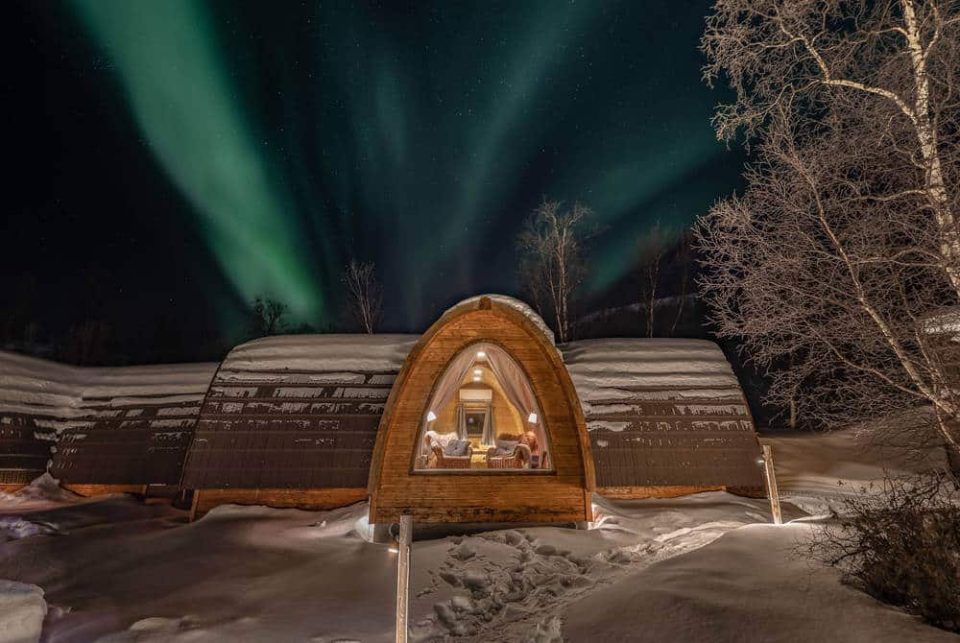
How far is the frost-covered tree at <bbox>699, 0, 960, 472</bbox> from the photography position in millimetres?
6223

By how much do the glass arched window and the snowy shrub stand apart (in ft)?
17.4

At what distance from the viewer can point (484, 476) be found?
8961 mm

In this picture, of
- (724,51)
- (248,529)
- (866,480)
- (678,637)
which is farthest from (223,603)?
(866,480)

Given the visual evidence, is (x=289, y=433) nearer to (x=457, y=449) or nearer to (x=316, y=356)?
(x=316, y=356)

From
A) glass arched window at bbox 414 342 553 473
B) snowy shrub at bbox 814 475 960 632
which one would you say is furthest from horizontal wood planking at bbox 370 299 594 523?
snowy shrub at bbox 814 475 960 632

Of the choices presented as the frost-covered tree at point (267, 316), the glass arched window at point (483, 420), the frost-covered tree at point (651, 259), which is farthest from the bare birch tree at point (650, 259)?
the frost-covered tree at point (267, 316)

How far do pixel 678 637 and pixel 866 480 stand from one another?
1381cm

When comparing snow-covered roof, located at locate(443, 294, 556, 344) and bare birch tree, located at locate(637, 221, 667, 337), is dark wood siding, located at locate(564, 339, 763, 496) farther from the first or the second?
bare birch tree, located at locate(637, 221, 667, 337)

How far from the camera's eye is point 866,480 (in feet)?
45.6

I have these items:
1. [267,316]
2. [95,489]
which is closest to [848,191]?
[95,489]

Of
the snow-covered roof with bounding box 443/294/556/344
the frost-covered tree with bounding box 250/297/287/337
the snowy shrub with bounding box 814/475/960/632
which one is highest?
the frost-covered tree with bounding box 250/297/287/337

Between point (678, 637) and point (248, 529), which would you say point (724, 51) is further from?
point (248, 529)

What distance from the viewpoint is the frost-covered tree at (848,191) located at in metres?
6.22

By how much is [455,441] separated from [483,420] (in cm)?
372
